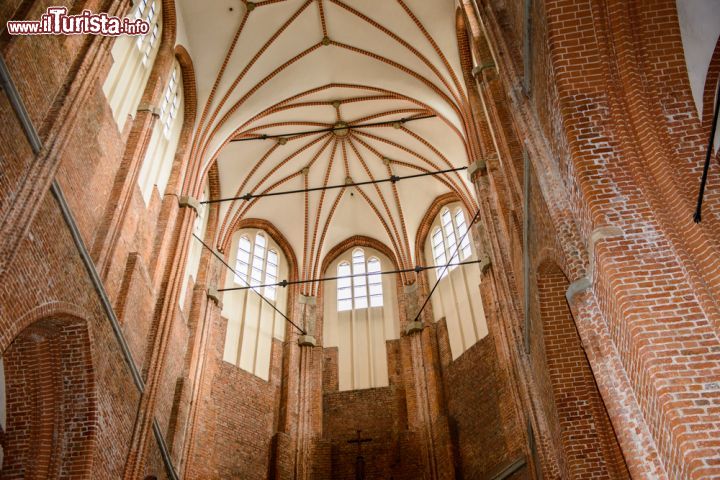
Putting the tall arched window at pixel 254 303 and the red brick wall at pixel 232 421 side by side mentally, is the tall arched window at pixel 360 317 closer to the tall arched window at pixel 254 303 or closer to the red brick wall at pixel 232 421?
the tall arched window at pixel 254 303

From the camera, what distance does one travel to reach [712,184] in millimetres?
7406

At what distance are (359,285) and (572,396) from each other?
1465 centimetres

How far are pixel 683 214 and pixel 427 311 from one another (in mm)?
15625

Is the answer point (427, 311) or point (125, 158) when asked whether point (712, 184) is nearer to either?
point (125, 158)

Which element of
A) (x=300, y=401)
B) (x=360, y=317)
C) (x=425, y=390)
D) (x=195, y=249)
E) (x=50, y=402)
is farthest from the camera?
(x=360, y=317)

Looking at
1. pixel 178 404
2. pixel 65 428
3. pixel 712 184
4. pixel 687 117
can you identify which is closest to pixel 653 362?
pixel 712 184

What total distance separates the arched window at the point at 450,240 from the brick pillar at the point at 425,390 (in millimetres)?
1321

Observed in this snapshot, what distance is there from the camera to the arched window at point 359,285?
78.9ft

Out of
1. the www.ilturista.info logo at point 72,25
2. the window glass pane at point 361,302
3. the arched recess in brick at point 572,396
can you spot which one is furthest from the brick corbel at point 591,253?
the window glass pane at point 361,302

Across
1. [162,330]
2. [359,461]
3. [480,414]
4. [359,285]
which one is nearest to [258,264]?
[359,285]

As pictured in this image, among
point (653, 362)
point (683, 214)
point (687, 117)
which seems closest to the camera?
point (653, 362)

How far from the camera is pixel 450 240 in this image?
23.2 meters

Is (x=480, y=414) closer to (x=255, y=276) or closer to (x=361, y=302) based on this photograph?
(x=361, y=302)

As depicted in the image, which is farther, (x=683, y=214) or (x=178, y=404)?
(x=178, y=404)
